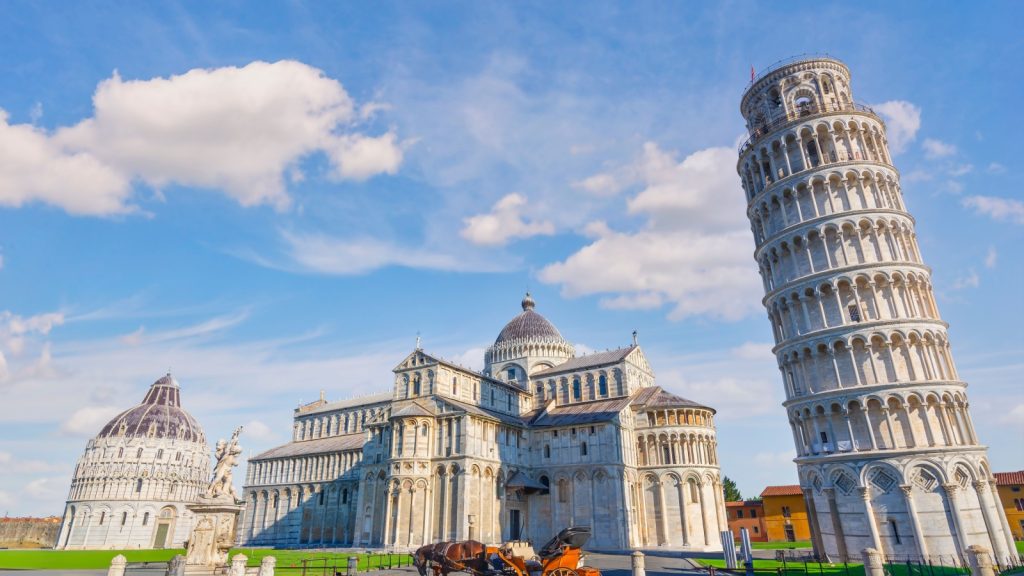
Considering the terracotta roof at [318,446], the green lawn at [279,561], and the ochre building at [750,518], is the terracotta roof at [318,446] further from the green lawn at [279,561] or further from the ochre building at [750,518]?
the ochre building at [750,518]

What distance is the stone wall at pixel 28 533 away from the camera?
335 feet

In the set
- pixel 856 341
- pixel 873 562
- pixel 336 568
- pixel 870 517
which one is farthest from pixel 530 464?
pixel 873 562

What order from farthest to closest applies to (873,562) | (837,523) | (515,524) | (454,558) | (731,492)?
1. (731,492)
2. (515,524)
3. (837,523)
4. (873,562)
5. (454,558)

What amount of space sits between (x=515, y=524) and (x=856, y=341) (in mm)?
31364

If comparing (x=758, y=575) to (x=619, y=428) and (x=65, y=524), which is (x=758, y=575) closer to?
(x=619, y=428)

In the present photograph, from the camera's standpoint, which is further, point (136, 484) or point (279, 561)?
point (136, 484)

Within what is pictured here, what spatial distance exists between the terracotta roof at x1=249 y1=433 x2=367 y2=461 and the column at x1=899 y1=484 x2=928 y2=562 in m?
50.0

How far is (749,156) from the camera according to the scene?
3716cm

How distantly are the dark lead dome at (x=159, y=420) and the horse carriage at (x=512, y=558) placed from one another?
111305 millimetres

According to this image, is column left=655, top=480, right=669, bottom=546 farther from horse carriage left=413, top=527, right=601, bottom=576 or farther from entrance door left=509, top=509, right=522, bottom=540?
horse carriage left=413, top=527, right=601, bottom=576

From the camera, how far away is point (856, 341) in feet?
96.5

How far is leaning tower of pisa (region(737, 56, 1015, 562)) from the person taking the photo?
2627 cm

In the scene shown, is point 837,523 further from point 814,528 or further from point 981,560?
point 981,560

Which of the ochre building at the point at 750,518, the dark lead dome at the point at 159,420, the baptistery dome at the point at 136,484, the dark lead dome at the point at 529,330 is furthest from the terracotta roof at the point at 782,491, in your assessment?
the dark lead dome at the point at 159,420
